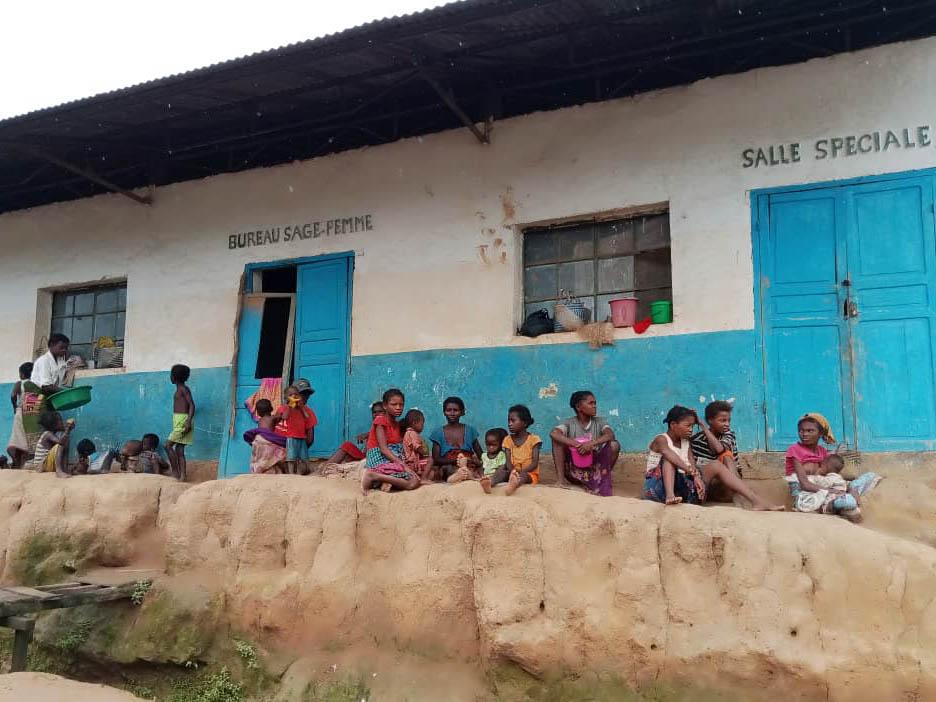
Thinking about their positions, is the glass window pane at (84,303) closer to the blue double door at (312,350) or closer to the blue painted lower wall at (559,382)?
the blue painted lower wall at (559,382)

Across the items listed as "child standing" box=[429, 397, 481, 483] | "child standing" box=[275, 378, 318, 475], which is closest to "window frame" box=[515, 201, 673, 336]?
"child standing" box=[429, 397, 481, 483]

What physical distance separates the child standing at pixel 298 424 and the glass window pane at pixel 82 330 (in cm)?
364

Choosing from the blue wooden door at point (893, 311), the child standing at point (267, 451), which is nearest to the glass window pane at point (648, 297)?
the blue wooden door at point (893, 311)

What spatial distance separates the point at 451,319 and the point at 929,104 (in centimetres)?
428

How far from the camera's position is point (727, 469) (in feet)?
18.4

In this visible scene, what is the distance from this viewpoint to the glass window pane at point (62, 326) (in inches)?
420

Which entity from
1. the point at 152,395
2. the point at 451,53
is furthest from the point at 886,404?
the point at 152,395

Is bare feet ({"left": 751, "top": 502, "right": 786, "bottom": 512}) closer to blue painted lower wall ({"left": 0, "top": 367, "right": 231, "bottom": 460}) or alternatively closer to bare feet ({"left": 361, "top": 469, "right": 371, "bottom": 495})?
bare feet ({"left": 361, "top": 469, "right": 371, "bottom": 495})

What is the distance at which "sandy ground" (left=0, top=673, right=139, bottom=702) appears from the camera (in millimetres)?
5414

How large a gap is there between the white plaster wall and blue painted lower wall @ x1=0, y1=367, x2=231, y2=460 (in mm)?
203

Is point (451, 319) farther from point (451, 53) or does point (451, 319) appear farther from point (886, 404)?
point (886, 404)

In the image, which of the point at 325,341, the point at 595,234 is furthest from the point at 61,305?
the point at 595,234

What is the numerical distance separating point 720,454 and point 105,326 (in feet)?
25.2

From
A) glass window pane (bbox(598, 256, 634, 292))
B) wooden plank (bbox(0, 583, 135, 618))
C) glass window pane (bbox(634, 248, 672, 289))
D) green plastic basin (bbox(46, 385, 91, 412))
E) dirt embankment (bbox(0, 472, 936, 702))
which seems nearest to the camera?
dirt embankment (bbox(0, 472, 936, 702))
